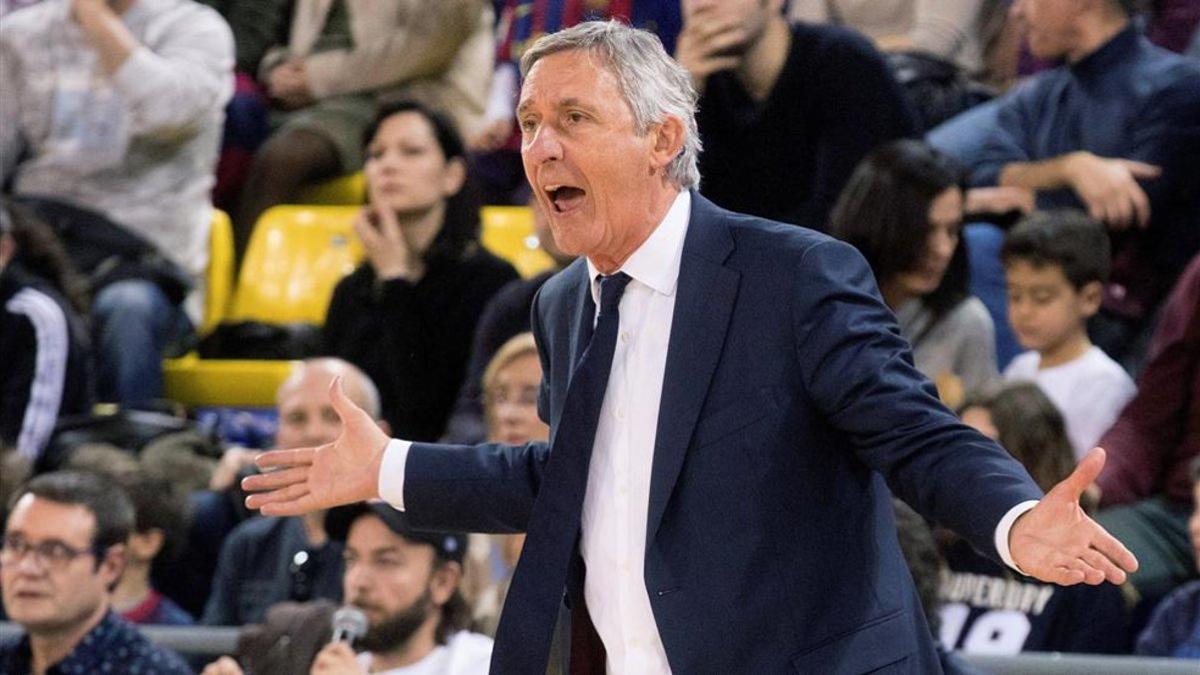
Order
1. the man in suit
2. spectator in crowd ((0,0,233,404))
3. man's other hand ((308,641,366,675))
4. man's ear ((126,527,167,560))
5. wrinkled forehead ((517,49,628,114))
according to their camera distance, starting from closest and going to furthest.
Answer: the man in suit
wrinkled forehead ((517,49,628,114))
man's other hand ((308,641,366,675))
man's ear ((126,527,167,560))
spectator in crowd ((0,0,233,404))

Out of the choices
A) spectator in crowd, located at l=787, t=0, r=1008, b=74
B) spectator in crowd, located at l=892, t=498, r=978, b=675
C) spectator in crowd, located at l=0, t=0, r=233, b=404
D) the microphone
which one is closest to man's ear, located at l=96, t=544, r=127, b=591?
the microphone

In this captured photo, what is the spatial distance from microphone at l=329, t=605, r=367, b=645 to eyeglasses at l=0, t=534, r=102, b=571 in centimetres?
69

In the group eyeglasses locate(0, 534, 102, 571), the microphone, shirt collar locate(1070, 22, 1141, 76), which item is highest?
shirt collar locate(1070, 22, 1141, 76)

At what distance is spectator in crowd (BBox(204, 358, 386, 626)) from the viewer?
4.93 meters

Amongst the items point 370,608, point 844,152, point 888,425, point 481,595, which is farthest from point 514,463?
point 844,152

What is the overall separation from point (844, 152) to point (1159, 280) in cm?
90

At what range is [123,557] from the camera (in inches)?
188

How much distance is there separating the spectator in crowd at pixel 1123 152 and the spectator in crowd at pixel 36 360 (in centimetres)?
247

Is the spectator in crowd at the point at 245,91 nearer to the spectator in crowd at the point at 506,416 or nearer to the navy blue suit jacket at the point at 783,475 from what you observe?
the spectator in crowd at the point at 506,416

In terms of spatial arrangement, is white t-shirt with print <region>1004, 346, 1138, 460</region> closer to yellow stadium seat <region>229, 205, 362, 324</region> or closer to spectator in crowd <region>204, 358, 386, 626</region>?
spectator in crowd <region>204, 358, 386, 626</region>

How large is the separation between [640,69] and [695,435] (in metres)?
0.48

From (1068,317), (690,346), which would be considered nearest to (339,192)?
(1068,317)

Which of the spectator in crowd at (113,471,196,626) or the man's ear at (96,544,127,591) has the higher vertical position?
the man's ear at (96,544,127,591)

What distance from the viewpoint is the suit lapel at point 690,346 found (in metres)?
2.67
